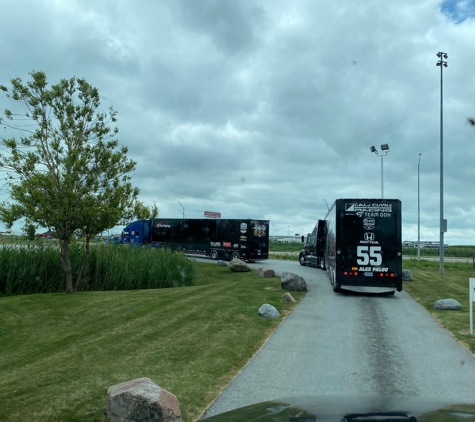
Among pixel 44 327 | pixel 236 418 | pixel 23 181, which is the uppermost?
pixel 23 181

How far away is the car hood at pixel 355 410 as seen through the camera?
328 centimetres

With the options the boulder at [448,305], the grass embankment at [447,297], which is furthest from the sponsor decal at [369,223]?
the boulder at [448,305]

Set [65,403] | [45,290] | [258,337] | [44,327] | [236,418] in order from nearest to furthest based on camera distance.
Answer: [236,418], [65,403], [258,337], [44,327], [45,290]

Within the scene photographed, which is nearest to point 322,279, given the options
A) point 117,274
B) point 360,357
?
point 117,274

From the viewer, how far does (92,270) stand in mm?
22734

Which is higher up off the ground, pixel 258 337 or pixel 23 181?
pixel 23 181

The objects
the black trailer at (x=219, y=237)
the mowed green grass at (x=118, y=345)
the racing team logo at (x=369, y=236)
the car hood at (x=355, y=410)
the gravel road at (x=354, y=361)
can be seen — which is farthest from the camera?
the black trailer at (x=219, y=237)

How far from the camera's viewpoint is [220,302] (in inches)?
574

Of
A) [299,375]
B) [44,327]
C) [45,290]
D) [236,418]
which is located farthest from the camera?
[45,290]

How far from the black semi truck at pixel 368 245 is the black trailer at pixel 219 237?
1944cm

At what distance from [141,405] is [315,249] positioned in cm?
2898

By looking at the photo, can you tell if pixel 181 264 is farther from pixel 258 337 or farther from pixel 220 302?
pixel 258 337

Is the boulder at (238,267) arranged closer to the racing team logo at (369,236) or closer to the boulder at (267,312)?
the racing team logo at (369,236)

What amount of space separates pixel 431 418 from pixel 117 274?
20343 millimetres
